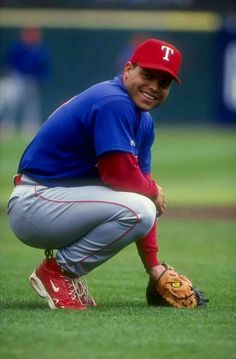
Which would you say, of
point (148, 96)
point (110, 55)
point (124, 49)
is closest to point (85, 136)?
point (148, 96)

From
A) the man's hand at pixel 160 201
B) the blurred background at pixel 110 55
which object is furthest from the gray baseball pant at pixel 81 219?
the blurred background at pixel 110 55

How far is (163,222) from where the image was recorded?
11828 millimetres

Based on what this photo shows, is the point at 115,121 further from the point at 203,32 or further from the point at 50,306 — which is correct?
the point at 203,32

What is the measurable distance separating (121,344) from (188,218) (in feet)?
24.6

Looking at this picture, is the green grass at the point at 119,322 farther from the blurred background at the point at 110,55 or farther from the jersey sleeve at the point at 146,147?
the blurred background at the point at 110,55

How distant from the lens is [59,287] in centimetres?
571

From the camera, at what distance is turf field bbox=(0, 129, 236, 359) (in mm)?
4582

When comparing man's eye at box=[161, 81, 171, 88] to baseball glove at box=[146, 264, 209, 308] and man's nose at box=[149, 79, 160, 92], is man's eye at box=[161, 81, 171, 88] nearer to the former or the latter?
man's nose at box=[149, 79, 160, 92]

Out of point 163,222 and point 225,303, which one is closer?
point 225,303

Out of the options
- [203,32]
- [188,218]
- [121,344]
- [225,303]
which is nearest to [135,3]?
[203,32]

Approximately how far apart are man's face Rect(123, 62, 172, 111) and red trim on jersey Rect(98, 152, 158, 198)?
0.30 meters

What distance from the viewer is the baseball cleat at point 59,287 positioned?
18.7ft

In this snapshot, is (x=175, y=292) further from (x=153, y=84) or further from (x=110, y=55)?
(x=110, y=55)

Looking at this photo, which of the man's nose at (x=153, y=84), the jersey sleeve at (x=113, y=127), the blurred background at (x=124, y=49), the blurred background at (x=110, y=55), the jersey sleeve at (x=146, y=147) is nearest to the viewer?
the jersey sleeve at (x=113, y=127)
